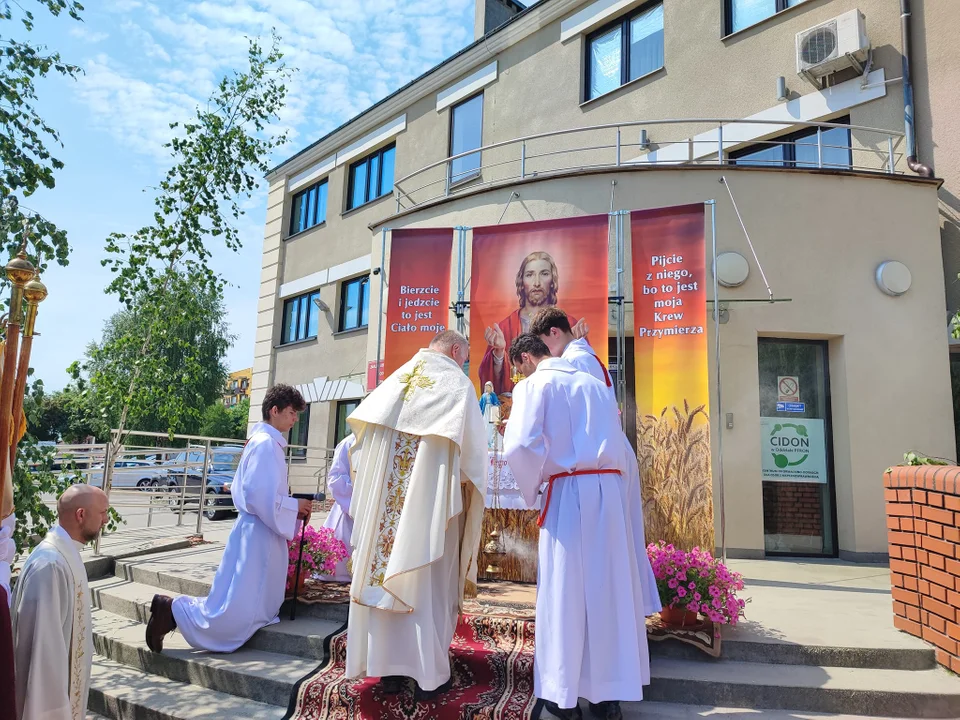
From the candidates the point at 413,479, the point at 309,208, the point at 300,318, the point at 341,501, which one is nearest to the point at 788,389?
the point at 341,501

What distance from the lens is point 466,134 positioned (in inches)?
551

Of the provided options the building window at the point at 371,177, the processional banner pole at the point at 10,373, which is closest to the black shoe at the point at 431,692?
the processional banner pole at the point at 10,373

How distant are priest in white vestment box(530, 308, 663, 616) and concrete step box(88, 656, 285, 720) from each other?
2.33m

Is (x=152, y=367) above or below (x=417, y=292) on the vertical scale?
below

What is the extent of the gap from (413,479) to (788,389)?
6124 mm

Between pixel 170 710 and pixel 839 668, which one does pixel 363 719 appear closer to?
pixel 170 710

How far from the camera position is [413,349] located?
8.67 m

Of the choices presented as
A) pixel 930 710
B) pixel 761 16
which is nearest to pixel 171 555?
pixel 930 710

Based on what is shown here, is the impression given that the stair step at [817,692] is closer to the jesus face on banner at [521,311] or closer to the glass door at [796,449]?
the glass door at [796,449]

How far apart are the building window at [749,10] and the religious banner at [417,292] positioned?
17.7 feet

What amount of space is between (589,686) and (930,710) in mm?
2047

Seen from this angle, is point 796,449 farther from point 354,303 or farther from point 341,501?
point 354,303

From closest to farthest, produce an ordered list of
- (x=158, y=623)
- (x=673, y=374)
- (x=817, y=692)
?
1. (x=817, y=692)
2. (x=158, y=623)
3. (x=673, y=374)

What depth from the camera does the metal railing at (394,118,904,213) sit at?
888cm
